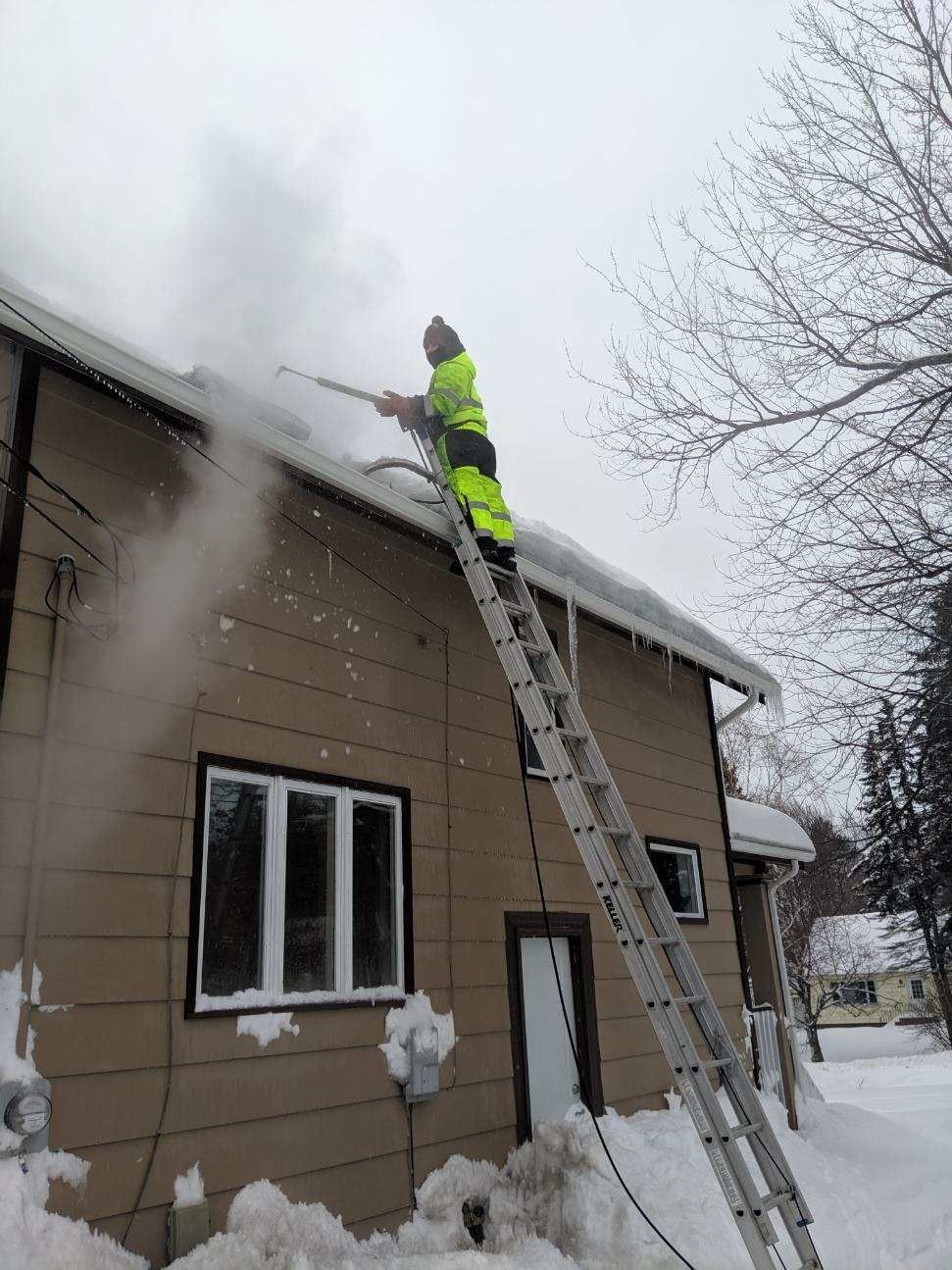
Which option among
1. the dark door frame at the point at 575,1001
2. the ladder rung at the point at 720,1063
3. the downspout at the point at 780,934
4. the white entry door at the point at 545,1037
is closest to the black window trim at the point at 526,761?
the dark door frame at the point at 575,1001

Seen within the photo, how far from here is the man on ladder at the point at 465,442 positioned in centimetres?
563

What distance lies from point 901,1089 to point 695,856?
10.2 metres

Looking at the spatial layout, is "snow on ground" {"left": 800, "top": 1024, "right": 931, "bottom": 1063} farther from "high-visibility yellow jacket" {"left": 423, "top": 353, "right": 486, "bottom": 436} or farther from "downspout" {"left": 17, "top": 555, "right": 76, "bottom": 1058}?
"downspout" {"left": 17, "top": 555, "right": 76, "bottom": 1058}

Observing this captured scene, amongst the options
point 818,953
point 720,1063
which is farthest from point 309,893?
point 818,953

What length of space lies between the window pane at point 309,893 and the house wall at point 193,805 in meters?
0.22

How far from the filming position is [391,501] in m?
5.30

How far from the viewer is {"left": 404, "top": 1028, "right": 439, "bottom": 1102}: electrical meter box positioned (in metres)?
4.86

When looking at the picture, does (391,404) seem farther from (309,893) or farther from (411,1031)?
(411,1031)

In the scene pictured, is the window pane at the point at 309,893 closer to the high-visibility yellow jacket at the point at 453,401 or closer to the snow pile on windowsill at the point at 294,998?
the snow pile on windowsill at the point at 294,998

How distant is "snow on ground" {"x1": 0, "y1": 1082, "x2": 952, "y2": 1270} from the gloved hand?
4.14 metres

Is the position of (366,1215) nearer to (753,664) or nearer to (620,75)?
(753,664)

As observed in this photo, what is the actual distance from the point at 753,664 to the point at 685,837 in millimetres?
1788

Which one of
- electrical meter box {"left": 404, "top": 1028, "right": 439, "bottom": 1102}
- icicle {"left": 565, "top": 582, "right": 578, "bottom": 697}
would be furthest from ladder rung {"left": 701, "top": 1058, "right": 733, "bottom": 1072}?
icicle {"left": 565, "top": 582, "right": 578, "bottom": 697}

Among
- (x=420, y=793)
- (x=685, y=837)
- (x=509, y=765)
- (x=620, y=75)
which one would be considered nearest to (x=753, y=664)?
(x=685, y=837)
